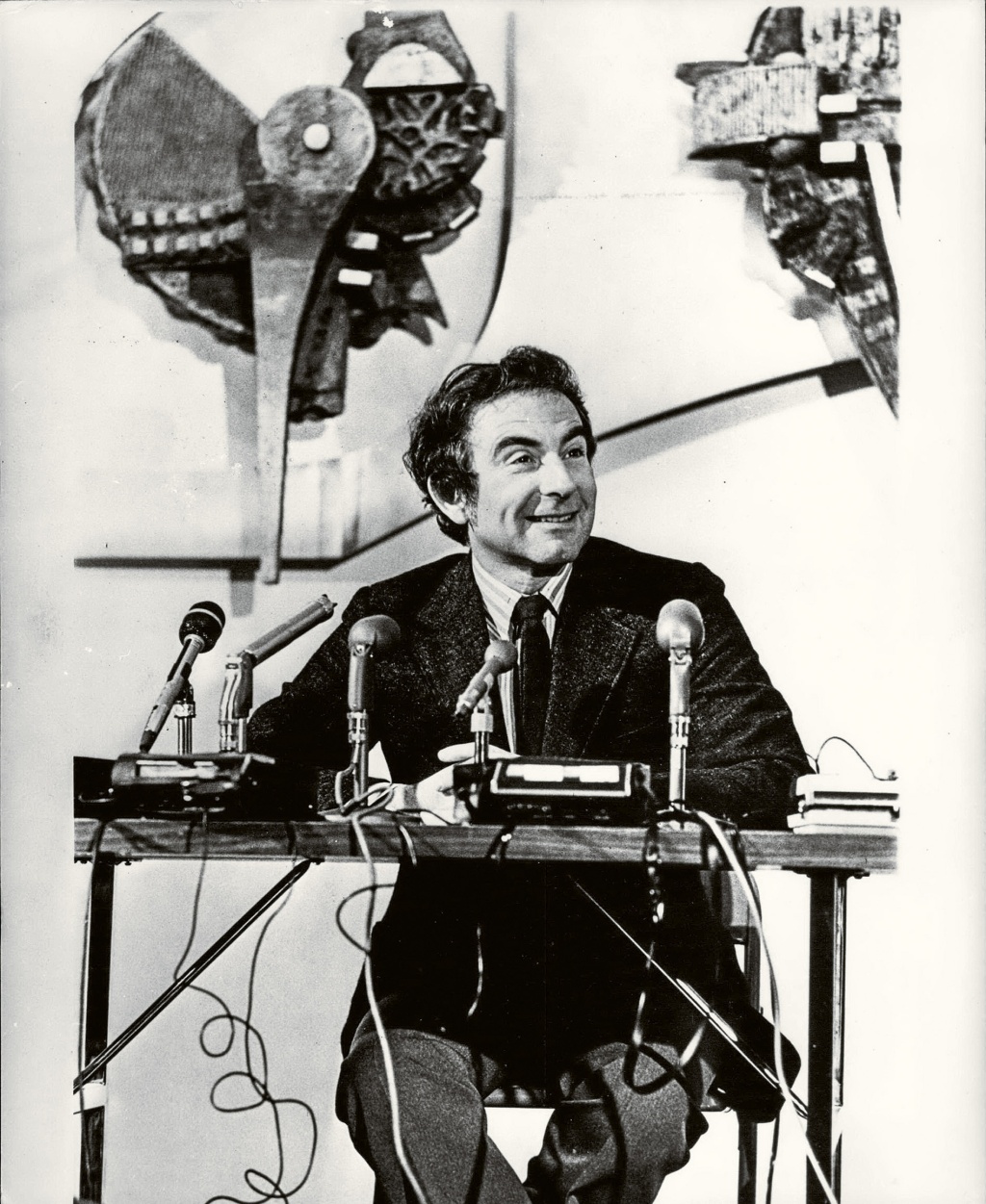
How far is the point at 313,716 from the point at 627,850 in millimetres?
935

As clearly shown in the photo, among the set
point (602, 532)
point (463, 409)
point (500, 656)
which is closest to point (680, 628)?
point (500, 656)

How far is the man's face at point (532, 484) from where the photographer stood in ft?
9.57

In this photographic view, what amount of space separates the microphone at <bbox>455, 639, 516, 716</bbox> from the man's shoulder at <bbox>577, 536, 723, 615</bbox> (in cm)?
56

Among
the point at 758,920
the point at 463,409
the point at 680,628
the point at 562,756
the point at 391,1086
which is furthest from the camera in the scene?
the point at 463,409

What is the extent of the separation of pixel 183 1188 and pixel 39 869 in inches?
29.0

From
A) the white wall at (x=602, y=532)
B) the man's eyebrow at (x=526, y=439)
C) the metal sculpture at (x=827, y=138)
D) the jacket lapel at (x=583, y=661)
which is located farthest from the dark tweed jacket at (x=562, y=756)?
the metal sculpture at (x=827, y=138)

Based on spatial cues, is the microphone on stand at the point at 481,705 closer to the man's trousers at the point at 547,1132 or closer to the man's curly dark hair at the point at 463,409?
the man's trousers at the point at 547,1132

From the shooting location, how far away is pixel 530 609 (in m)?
2.92

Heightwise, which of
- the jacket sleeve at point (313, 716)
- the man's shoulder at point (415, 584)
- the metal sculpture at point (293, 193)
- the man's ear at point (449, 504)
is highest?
the metal sculpture at point (293, 193)

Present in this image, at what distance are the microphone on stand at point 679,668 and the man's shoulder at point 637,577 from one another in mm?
499

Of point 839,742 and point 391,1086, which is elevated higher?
point 839,742

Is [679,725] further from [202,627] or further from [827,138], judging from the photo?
[827,138]

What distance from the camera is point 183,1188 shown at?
2.91m

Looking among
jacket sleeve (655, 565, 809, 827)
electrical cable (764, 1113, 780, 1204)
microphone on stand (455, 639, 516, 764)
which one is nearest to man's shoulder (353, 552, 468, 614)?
jacket sleeve (655, 565, 809, 827)
